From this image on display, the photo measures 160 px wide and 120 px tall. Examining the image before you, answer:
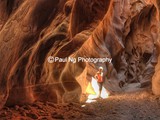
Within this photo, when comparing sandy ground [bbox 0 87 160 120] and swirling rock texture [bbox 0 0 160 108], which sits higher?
swirling rock texture [bbox 0 0 160 108]

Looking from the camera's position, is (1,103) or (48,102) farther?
(48,102)

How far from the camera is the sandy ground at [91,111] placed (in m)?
3.23

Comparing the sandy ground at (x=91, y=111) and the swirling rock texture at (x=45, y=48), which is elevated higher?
the swirling rock texture at (x=45, y=48)

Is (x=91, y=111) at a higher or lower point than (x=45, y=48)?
lower

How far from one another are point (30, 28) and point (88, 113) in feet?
4.20

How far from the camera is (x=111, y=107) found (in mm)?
3646

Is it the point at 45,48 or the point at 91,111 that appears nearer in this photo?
the point at 91,111

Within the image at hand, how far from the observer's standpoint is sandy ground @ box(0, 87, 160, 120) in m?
3.23

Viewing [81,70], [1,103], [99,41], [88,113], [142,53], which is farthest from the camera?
[142,53]

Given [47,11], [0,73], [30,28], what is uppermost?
[47,11]

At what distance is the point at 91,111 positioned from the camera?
11.4 feet

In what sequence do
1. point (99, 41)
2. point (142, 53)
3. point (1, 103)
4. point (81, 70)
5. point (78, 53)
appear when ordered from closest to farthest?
point (1, 103), point (78, 53), point (81, 70), point (99, 41), point (142, 53)

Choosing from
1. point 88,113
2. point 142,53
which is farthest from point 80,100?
point 142,53

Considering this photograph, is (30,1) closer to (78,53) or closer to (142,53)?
(78,53)
